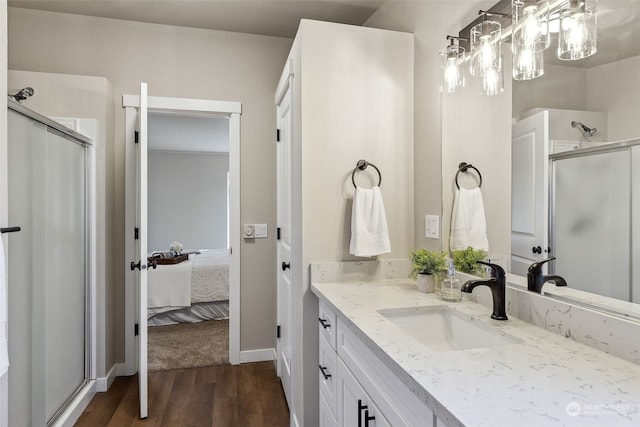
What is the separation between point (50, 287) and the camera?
1892 millimetres

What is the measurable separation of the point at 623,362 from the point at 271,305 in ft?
7.76

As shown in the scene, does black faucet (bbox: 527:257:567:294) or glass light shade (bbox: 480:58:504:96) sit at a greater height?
glass light shade (bbox: 480:58:504:96)

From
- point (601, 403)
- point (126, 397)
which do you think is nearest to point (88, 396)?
point (126, 397)

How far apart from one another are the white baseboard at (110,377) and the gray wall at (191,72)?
0.19 ft

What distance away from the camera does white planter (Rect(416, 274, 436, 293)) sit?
1599mm

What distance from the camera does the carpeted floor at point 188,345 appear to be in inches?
111

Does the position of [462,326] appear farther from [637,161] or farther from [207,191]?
[207,191]

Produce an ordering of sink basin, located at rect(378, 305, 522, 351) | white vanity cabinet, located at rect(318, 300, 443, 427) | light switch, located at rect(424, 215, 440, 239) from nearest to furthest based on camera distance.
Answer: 1. white vanity cabinet, located at rect(318, 300, 443, 427)
2. sink basin, located at rect(378, 305, 522, 351)
3. light switch, located at rect(424, 215, 440, 239)

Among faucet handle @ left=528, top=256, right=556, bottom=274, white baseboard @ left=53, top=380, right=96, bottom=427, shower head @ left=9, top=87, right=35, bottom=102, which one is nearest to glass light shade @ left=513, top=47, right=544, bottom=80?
faucet handle @ left=528, top=256, right=556, bottom=274

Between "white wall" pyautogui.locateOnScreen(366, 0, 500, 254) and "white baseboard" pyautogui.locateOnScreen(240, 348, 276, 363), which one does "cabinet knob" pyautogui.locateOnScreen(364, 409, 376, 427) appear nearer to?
"white wall" pyautogui.locateOnScreen(366, 0, 500, 254)

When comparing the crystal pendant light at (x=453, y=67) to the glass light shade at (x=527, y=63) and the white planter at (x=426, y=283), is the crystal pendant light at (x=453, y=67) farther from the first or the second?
the white planter at (x=426, y=283)

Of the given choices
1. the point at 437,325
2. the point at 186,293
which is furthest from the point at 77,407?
the point at 437,325

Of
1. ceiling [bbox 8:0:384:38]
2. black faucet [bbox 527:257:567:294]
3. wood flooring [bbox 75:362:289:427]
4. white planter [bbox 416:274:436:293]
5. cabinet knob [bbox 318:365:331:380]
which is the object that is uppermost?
ceiling [bbox 8:0:384:38]

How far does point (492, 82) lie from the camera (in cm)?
140
